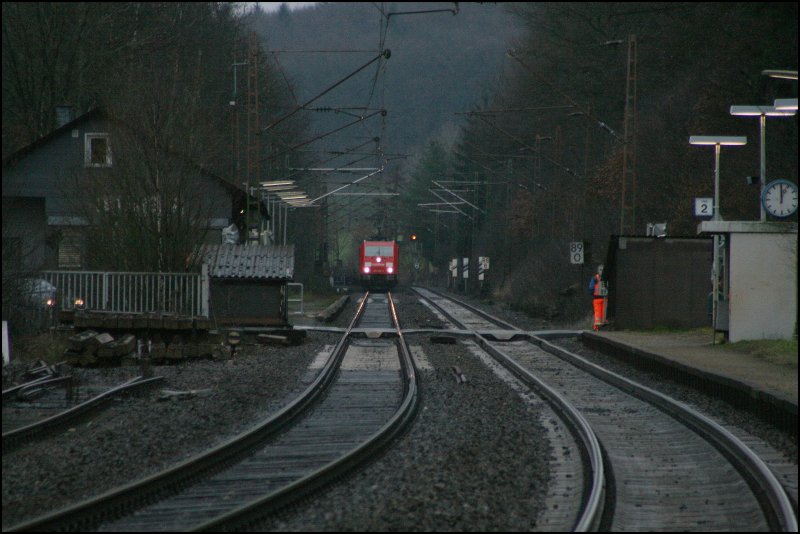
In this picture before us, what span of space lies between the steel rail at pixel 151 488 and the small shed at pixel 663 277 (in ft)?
51.0

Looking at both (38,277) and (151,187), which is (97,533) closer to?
(38,277)

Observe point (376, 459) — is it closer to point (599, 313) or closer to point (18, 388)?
point (18, 388)

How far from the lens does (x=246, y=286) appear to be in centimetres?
2350

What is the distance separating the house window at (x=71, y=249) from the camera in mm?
24938

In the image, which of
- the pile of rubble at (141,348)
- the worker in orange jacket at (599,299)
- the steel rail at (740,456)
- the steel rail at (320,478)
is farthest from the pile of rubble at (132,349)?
the worker in orange jacket at (599,299)

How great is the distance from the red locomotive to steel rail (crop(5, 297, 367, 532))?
54.0 metres

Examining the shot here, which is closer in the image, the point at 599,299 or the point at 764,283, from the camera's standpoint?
the point at 764,283

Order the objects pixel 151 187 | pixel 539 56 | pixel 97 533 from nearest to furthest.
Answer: pixel 97 533
pixel 151 187
pixel 539 56

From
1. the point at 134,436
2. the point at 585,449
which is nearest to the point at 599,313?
the point at 585,449

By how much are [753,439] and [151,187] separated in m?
15.2

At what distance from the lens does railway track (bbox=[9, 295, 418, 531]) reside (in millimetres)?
6605

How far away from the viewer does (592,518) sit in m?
6.61

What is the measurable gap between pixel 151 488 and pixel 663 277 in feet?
64.4

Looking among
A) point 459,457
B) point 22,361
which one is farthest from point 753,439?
point 22,361
